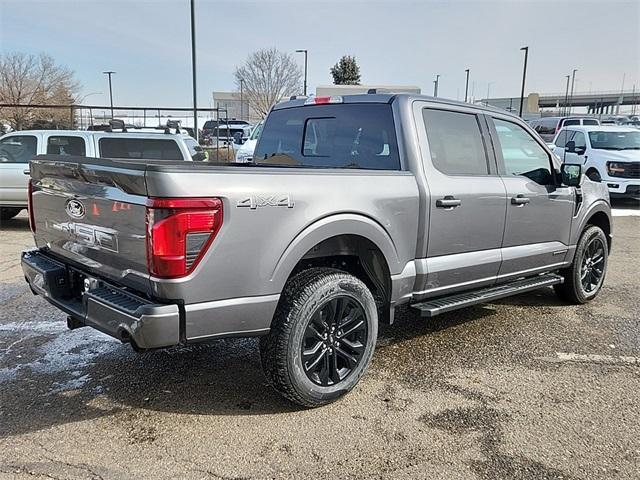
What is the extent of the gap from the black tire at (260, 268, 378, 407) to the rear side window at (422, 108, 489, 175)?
1213 mm

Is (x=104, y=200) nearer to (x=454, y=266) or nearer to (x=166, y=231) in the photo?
(x=166, y=231)

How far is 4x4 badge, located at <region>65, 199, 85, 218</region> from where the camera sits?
316cm

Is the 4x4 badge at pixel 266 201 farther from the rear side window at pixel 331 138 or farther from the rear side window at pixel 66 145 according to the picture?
the rear side window at pixel 66 145

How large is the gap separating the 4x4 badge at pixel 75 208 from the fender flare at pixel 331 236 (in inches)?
46.2

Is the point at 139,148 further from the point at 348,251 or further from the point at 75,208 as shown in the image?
the point at 348,251

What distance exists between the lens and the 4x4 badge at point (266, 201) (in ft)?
9.24

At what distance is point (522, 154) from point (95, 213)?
11.5 ft

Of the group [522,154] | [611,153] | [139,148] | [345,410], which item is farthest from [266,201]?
[611,153]

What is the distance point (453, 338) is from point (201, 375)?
6.85 feet

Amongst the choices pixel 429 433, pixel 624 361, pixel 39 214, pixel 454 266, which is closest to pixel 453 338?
pixel 454 266

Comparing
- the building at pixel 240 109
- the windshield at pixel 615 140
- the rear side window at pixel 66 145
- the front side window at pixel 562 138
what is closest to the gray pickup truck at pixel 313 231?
the rear side window at pixel 66 145

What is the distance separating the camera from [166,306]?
2.70 m

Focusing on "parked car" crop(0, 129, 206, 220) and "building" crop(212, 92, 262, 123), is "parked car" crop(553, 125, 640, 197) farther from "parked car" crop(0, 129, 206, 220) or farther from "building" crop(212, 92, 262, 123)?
"building" crop(212, 92, 262, 123)

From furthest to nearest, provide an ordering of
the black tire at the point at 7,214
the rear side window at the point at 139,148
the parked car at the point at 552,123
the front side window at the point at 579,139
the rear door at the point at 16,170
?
the parked car at the point at 552,123 → the front side window at the point at 579,139 → the black tire at the point at 7,214 → the rear door at the point at 16,170 → the rear side window at the point at 139,148
